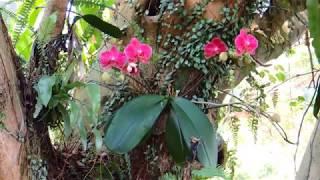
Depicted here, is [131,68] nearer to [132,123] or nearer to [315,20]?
[132,123]

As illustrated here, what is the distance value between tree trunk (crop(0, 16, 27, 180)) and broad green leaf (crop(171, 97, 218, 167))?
0.36m

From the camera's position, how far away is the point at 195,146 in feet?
3.83

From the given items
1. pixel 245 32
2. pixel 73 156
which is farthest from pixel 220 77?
pixel 73 156

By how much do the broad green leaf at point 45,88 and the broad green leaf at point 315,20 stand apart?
0.57 m

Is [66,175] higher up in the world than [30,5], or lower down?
lower down

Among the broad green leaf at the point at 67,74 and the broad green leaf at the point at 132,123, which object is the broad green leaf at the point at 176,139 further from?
the broad green leaf at the point at 67,74

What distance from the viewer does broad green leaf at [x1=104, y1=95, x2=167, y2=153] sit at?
114 centimetres

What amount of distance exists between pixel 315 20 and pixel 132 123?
48 cm

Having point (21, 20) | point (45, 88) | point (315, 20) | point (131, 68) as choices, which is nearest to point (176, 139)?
point (131, 68)

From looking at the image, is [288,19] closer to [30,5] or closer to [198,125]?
[198,125]

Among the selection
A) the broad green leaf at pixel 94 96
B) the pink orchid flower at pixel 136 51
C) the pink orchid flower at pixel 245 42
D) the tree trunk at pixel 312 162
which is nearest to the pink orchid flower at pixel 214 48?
the pink orchid flower at pixel 245 42

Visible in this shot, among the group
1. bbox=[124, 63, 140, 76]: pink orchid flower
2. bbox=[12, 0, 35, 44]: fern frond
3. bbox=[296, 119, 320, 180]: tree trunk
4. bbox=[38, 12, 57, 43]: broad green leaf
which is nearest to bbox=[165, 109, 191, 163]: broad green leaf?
bbox=[124, 63, 140, 76]: pink orchid flower

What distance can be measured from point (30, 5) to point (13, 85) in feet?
1.08

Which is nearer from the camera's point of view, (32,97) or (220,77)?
(32,97)
